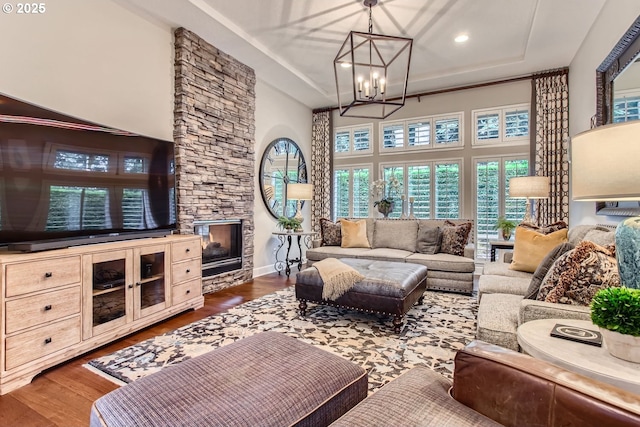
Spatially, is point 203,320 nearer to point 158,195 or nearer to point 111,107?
point 158,195

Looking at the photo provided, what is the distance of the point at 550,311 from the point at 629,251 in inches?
22.4

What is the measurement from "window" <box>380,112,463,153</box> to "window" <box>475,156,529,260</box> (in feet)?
2.23

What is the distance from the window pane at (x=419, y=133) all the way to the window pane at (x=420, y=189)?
0.47 m

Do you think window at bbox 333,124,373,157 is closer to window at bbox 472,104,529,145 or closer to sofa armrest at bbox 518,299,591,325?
window at bbox 472,104,529,145

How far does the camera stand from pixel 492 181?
541 cm

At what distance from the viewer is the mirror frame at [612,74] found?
7.86ft

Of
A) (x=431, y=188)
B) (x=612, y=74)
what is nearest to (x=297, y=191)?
(x=431, y=188)

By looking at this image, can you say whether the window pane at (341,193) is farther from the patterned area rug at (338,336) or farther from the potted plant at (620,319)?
the potted plant at (620,319)

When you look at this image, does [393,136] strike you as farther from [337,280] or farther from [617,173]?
[617,173]

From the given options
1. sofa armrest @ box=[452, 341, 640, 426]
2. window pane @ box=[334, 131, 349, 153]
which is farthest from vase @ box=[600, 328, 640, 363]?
window pane @ box=[334, 131, 349, 153]

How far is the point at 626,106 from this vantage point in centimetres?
245

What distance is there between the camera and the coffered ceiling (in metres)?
3.36

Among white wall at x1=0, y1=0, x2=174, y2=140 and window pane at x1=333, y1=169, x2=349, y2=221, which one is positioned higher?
white wall at x1=0, y1=0, x2=174, y2=140

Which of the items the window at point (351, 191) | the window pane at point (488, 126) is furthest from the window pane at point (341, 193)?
the window pane at point (488, 126)
